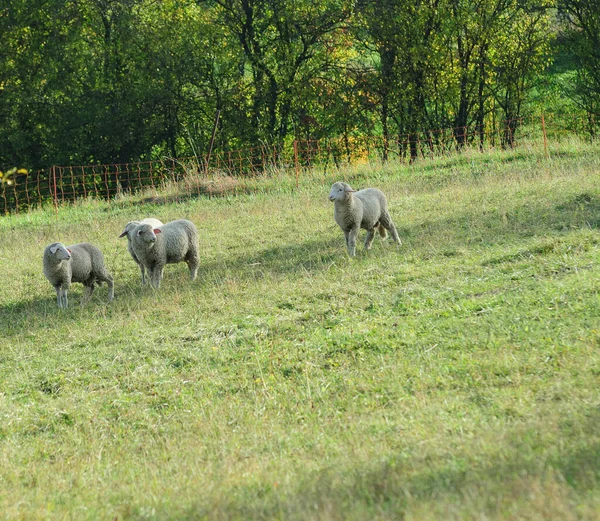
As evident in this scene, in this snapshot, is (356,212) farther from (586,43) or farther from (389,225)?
(586,43)

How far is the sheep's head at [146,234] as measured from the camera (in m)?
11.9

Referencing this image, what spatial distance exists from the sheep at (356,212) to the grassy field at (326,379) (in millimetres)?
381

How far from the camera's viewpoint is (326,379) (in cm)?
786

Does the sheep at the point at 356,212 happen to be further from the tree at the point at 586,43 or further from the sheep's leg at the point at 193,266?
the tree at the point at 586,43

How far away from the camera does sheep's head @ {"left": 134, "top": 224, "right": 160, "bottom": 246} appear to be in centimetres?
1191

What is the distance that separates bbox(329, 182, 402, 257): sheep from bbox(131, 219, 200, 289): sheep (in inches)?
88.0

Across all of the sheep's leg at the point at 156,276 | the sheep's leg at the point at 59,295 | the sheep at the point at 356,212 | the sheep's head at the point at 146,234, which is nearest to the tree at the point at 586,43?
the sheep at the point at 356,212

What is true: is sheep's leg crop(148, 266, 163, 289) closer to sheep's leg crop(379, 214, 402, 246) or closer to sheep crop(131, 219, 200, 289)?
sheep crop(131, 219, 200, 289)

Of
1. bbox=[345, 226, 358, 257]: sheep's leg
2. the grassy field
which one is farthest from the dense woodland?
bbox=[345, 226, 358, 257]: sheep's leg

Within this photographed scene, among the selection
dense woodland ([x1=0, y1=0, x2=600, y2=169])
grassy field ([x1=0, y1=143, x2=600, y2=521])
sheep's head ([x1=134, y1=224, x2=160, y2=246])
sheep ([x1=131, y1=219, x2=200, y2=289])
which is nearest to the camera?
grassy field ([x1=0, y1=143, x2=600, y2=521])

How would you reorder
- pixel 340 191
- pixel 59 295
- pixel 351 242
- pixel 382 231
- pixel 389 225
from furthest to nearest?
pixel 382 231 → pixel 389 225 → pixel 351 242 → pixel 340 191 → pixel 59 295

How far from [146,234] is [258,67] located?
857 inches

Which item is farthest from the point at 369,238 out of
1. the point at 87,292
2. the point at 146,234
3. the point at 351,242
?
the point at 87,292

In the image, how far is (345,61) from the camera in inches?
1305
